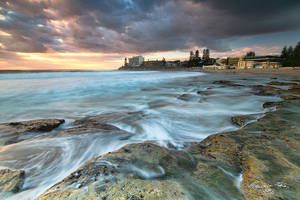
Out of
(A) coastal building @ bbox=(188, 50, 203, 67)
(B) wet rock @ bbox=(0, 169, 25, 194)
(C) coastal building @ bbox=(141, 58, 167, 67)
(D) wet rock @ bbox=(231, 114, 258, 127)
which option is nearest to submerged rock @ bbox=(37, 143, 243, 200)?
(B) wet rock @ bbox=(0, 169, 25, 194)

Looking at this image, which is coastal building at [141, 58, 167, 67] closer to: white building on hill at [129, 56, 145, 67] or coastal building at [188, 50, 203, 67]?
white building on hill at [129, 56, 145, 67]

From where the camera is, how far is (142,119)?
417 cm

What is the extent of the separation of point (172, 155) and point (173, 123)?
82.6 inches

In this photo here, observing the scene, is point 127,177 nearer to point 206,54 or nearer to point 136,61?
point 206,54

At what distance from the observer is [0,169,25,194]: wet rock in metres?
1.47

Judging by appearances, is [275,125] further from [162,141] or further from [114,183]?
[114,183]

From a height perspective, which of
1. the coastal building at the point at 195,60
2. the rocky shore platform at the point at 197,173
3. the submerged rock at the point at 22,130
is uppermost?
the coastal building at the point at 195,60

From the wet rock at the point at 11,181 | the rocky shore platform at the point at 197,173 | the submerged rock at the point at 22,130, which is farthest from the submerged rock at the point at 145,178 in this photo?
the submerged rock at the point at 22,130

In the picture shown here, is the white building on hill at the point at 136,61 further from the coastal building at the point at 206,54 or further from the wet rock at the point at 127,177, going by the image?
the wet rock at the point at 127,177

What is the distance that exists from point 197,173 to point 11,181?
2158 millimetres

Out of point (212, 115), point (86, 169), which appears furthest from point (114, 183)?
point (212, 115)

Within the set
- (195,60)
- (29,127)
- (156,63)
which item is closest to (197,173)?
(29,127)

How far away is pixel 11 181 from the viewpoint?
155 centimetres

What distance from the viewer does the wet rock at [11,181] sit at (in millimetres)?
1473
